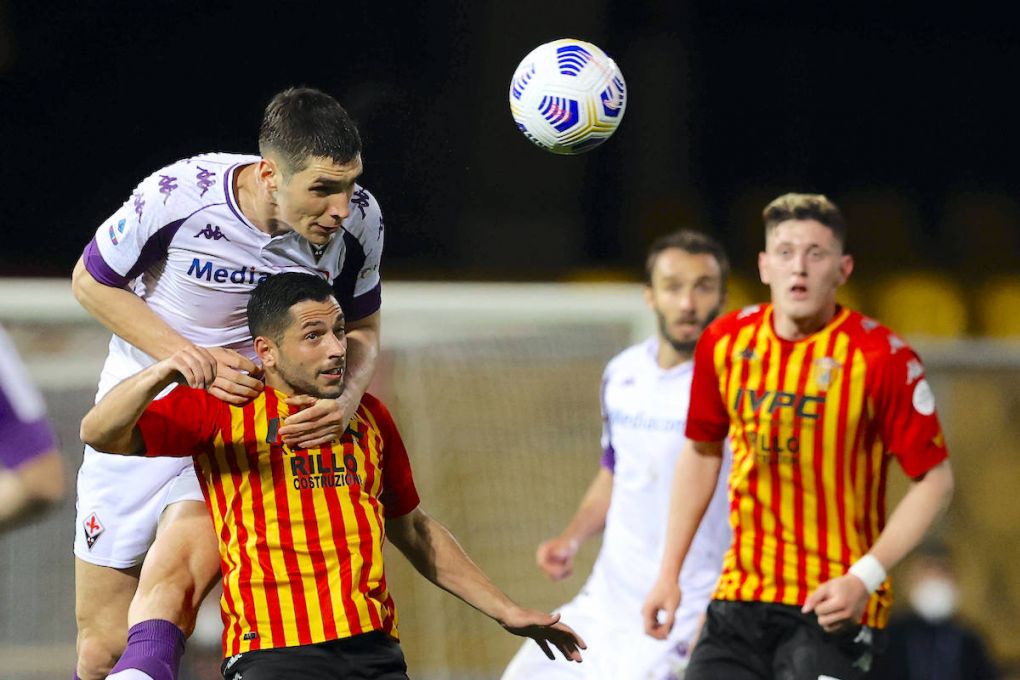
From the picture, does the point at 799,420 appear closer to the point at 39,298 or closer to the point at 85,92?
the point at 39,298

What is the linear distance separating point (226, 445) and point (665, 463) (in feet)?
7.72

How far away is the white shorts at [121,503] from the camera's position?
13.6ft

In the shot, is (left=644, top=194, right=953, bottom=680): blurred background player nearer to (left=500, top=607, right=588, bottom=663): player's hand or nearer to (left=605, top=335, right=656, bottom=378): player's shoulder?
(left=500, top=607, right=588, bottom=663): player's hand

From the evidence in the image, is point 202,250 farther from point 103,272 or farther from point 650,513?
point 650,513

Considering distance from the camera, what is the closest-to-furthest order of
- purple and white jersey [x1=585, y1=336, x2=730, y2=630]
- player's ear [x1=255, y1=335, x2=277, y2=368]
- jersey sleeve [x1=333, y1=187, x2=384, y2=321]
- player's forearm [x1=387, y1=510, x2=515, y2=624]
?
player's ear [x1=255, y1=335, x2=277, y2=368] < player's forearm [x1=387, y1=510, x2=515, y2=624] < jersey sleeve [x1=333, y1=187, x2=384, y2=321] < purple and white jersey [x1=585, y1=336, x2=730, y2=630]

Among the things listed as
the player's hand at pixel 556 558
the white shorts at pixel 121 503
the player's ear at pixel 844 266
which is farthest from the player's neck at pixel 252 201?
the player's hand at pixel 556 558

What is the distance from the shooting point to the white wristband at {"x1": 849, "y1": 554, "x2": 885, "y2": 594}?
417cm

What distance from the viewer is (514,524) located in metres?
7.54

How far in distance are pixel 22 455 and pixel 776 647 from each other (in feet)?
8.20

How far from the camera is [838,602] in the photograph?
409 cm

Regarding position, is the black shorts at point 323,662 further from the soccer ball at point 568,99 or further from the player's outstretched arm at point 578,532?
the player's outstretched arm at point 578,532

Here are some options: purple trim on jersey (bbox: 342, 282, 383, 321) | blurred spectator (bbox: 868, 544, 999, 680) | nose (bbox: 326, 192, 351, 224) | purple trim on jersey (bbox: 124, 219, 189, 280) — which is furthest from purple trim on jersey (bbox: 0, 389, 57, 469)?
blurred spectator (bbox: 868, 544, 999, 680)

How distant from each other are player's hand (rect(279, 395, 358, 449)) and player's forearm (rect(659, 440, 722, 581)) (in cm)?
138

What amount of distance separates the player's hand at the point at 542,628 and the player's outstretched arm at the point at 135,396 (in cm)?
98
